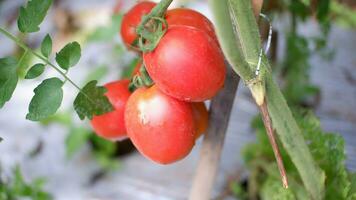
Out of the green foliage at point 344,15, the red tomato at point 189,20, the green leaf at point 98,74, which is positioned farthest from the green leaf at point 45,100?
the green foliage at point 344,15

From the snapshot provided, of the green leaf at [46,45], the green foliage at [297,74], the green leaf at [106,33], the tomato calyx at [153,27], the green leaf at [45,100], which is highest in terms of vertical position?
the green leaf at [46,45]

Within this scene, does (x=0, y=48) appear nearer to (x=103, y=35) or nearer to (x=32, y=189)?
(x=103, y=35)

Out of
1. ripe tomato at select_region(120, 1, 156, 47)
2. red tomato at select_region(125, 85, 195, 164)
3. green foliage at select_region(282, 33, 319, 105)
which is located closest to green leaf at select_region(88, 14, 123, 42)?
green foliage at select_region(282, 33, 319, 105)

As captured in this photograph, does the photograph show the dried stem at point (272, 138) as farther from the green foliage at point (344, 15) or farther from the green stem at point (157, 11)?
the green foliage at point (344, 15)

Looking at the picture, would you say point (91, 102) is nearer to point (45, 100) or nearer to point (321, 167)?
point (45, 100)

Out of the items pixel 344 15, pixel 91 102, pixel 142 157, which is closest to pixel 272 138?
pixel 91 102

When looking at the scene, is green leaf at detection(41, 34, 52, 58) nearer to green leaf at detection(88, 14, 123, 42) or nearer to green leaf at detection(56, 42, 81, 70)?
green leaf at detection(56, 42, 81, 70)
